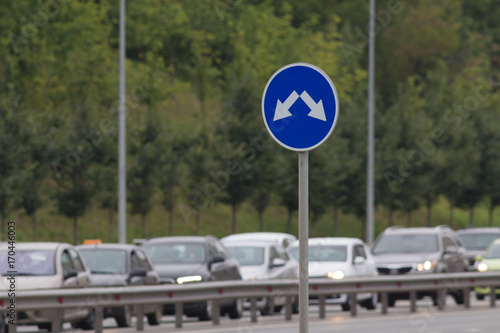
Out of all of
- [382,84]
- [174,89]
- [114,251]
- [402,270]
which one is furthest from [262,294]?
[382,84]

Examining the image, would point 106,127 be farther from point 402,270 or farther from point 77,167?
point 402,270

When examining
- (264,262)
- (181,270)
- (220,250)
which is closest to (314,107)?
(181,270)

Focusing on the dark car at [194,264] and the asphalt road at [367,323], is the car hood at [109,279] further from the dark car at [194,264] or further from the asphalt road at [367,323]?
the dark car at [194,264]

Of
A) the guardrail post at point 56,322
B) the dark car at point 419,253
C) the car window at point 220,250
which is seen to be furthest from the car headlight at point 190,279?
the dark car at point 419,253

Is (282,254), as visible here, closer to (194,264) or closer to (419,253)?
(194,264)

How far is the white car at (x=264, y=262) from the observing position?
78.9 ft

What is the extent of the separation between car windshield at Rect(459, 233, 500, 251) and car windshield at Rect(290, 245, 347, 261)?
11196 millimetres

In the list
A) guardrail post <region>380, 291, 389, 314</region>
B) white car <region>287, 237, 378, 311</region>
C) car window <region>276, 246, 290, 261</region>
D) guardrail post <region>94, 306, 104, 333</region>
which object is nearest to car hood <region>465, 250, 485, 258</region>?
white car <region>287, 237, 378, 311</region>

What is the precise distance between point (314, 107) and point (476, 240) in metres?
29.4

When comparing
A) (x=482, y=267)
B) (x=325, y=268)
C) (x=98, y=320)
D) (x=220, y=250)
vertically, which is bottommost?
(x=98, y=320)

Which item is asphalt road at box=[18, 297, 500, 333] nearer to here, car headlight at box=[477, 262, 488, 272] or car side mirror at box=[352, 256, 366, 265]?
car side mirror at box=[352, 256, 366, 265]

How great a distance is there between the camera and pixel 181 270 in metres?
22.0

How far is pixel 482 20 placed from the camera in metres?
106

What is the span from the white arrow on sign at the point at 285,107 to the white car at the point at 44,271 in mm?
10606
